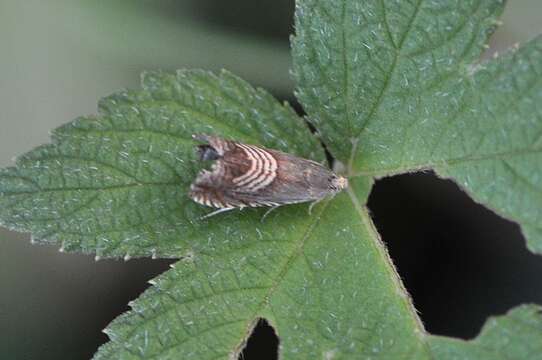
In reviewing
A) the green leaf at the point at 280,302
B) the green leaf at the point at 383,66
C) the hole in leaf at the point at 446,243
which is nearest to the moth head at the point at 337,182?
the green leaf at the point at 383,66

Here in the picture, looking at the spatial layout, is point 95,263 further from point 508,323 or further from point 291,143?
point 508,323

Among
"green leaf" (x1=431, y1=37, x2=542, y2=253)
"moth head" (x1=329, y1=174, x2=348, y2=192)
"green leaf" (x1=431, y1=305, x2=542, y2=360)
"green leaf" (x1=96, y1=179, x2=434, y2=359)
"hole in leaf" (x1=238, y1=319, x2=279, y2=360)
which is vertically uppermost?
"green leaf" (x1=431, y1=37, x2=542, y2=253)

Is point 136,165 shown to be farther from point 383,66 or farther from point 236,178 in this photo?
point 383,66

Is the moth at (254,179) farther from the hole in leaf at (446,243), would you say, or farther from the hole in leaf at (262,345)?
the hole in leaf at (446,243)

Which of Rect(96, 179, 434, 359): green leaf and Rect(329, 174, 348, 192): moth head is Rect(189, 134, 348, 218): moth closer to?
Rect(329, 174, 348, 192): moth head

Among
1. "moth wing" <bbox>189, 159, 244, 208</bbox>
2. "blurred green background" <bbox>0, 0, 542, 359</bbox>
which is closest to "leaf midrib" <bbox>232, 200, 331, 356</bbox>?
"moth wing" <bbox>189, 159, 244, 208</bbox>

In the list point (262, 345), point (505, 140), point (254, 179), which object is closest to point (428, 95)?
point (505, 140)
